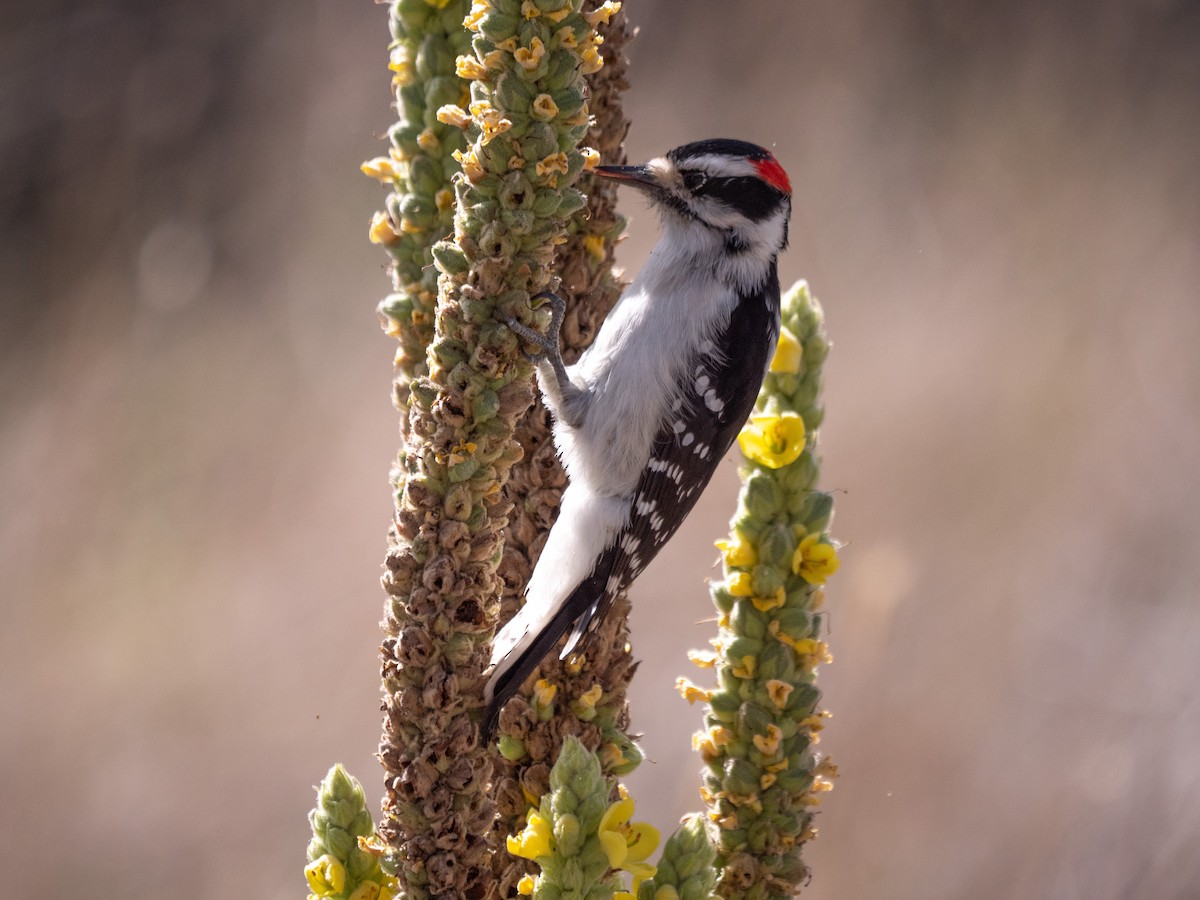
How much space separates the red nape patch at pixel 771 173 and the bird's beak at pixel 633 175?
255 mm

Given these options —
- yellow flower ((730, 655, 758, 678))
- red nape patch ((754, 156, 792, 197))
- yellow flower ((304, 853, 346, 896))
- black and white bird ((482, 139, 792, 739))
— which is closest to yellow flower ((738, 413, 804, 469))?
yellow flower ((730, 655, 758, 678))

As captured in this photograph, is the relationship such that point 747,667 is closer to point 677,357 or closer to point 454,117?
point 454,117

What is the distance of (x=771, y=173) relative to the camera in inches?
107

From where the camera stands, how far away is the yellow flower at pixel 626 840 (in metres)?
1.14

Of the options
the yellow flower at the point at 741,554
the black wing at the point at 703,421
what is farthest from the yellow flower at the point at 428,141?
the black wing at the point at 703,421

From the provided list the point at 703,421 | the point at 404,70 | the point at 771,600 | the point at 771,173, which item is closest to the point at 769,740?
the point at 771,600

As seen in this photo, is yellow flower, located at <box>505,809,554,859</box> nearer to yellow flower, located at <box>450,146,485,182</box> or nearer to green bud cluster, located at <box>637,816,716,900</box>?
green bud cluster, located at <box>637,816,716,900</box>

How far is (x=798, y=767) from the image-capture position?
58.6 inches

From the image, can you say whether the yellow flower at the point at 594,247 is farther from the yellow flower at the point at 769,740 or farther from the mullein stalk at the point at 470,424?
the yellow flower at the point at 769,740

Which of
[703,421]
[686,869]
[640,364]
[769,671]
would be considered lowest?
[686,869]

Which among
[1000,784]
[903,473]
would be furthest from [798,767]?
[903,473]

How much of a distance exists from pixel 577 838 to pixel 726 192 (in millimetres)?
1943

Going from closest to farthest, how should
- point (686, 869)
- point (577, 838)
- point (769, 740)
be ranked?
point (577, 838), point (686, 869), point (769, 740)

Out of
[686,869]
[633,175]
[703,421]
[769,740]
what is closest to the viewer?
[686,869]
